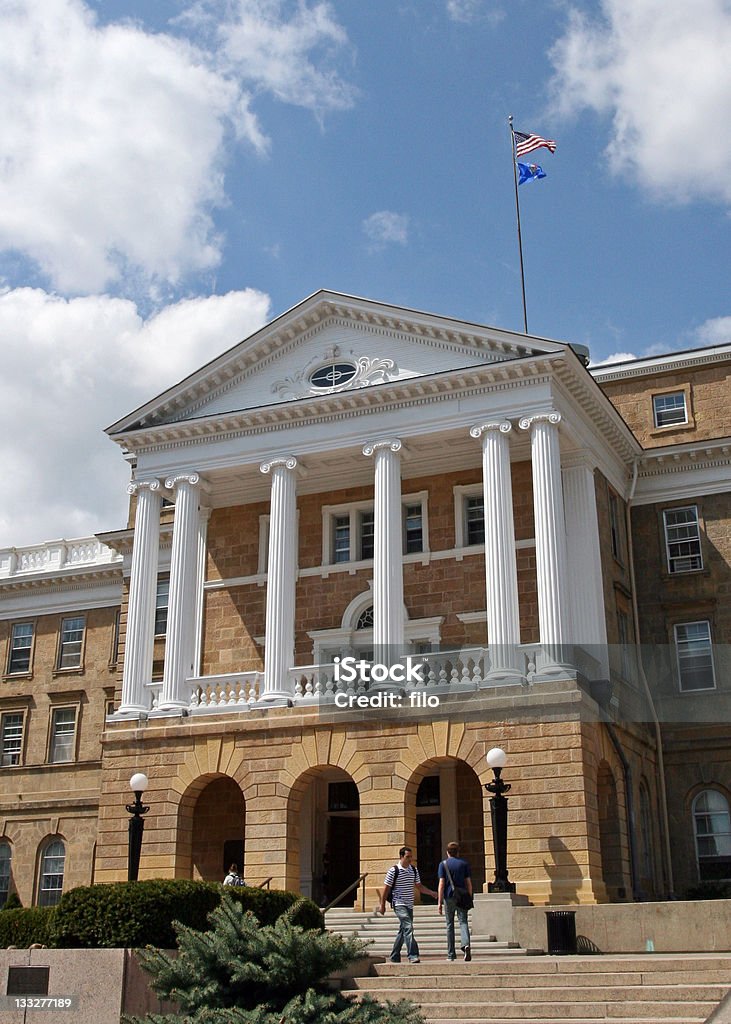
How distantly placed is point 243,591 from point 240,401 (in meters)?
5.71

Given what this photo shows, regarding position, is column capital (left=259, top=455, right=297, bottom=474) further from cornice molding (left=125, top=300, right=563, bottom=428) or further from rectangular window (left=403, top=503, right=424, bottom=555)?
rectangular window (left=403, top=503, right=424, bottom=555)

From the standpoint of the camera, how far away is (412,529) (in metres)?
34.3

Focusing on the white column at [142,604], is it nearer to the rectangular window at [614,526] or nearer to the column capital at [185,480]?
the column capital at [185,480]

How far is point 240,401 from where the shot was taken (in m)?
33.5

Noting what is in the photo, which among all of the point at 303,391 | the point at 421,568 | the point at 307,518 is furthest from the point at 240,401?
the point at 421,568

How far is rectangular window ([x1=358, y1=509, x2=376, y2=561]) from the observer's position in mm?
34406

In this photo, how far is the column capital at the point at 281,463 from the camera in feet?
105

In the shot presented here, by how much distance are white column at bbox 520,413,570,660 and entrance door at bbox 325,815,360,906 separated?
337 inches

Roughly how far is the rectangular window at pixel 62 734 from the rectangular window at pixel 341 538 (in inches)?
647

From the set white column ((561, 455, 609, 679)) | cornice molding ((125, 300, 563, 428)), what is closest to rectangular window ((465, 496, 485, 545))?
white column ((561, 455, 609, 679))

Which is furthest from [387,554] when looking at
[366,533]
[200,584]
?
[200,584]

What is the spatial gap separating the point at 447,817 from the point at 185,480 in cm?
1155

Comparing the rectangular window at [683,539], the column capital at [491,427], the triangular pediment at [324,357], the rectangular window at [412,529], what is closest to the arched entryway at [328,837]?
the rectangular window at [412,529]

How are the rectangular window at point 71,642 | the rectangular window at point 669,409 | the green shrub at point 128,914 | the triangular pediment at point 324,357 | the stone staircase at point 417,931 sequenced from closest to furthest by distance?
the green shrub at point 128,914
the stone staircase at point 417,931
the triangular pediment at point 324,357
the rectangular window at point 669,409
the rectangular window at point 71,642
